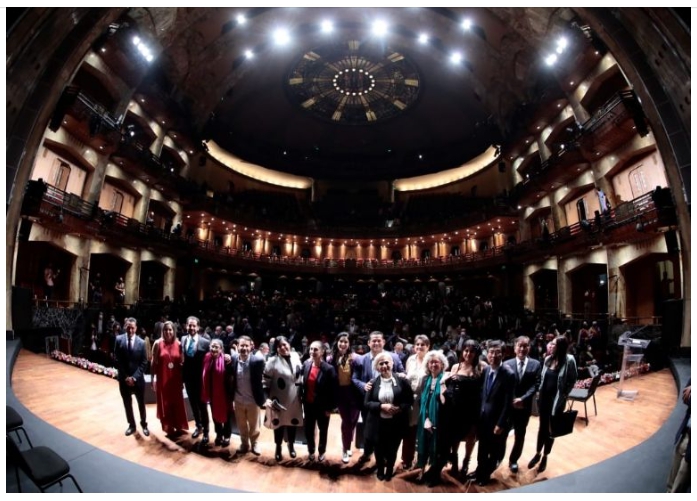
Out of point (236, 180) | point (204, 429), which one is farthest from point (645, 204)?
point (236, 180)

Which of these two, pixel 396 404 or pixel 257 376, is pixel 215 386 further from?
pixel 396 404

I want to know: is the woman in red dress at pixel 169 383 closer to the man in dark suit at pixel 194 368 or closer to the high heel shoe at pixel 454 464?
Answer: the man in dark suit at pixel 194 368

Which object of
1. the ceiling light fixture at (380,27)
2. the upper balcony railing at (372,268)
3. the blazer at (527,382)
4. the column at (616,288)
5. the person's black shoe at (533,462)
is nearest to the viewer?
the blazer at (527,382)

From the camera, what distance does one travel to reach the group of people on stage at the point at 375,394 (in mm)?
4211

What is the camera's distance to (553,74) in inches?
742

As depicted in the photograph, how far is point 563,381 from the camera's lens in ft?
14.7

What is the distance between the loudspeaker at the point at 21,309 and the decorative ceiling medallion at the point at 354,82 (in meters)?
28.2

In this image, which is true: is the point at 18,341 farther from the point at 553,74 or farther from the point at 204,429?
the point at 553,74

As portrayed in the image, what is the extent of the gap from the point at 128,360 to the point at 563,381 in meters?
6.20

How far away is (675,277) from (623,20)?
1192cm

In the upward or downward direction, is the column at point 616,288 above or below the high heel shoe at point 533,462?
above

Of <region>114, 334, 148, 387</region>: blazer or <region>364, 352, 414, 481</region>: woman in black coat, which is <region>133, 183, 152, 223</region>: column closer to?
<region>114, 334, 148, 387</region>: blazer

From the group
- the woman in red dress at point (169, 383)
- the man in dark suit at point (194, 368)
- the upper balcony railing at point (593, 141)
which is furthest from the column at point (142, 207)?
the upper balcony railing at point (593, 141)

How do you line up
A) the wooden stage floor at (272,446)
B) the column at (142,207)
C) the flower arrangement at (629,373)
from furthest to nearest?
the column at (142,207) → the flower arrangement at (629,373) → the wooden stage floor at (272,446)
